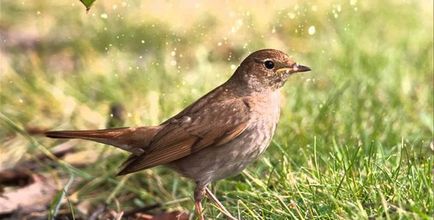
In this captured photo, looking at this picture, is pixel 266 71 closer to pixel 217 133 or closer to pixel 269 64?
pixel 269 64

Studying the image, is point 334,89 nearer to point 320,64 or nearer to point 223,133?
point 320,64

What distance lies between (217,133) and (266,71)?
46 cm

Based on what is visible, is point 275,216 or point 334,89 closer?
point 275,216

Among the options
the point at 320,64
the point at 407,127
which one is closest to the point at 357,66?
the point at 320,64

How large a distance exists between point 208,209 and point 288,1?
4588 millimetres

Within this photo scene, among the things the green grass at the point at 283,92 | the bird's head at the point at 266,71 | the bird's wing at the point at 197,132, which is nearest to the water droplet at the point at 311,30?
the green grass at the point at 283,92

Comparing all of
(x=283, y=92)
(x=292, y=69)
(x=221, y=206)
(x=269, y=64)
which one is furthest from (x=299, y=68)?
(x=283, y=92)

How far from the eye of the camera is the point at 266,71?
18.7ft

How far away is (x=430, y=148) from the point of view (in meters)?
6.12

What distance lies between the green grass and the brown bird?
220 millimetres

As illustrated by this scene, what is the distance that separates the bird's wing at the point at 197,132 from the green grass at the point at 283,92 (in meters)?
0.32

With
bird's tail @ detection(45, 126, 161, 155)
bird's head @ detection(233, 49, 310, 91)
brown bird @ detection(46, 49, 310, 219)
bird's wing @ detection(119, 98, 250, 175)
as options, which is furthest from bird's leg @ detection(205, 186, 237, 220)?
bird's head @ detection(233, 49, 310, 91)

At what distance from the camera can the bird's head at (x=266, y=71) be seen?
566 cm

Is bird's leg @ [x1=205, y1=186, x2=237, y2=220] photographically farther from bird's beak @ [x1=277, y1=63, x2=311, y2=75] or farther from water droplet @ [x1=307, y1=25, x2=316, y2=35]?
water droplet @ [x1=307, y1=25, x2=316, y2=35]
